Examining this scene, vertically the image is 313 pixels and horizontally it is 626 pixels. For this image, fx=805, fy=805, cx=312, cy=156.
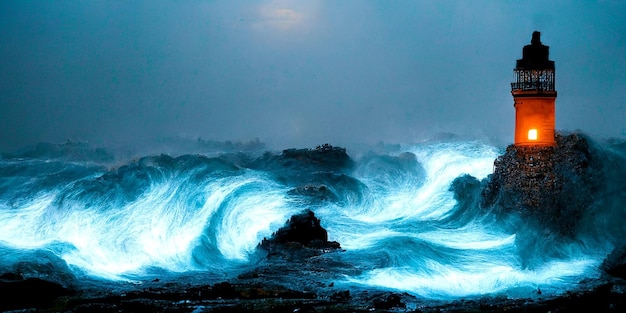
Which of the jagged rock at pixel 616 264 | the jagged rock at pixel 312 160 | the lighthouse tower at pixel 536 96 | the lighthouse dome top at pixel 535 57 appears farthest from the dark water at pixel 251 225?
the jagged rock at pixel 312 160

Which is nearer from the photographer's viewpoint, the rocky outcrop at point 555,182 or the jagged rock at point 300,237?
the jagged rock at point 300,237

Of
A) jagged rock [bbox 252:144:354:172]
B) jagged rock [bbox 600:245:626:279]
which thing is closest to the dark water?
jagged rock [bbox 600:245:626:279]

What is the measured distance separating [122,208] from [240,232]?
129 inches

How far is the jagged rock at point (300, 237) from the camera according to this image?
1825cm

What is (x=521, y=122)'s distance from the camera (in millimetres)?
20469

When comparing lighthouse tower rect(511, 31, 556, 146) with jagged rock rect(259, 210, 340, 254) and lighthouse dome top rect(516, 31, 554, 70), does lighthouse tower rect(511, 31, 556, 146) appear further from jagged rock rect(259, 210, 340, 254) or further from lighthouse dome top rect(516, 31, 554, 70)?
jagged rock rect(259, 210, 340, 254)

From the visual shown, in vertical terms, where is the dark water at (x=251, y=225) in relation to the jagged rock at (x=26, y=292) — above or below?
above

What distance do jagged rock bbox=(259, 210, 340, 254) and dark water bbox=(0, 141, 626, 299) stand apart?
1.93 feet

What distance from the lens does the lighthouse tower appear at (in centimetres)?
2023

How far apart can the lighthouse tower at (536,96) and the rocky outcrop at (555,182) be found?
34 centimetres

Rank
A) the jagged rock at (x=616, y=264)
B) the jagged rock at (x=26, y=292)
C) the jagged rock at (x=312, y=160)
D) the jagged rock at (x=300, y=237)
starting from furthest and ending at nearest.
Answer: the jagged rock at (x=312, y=160), the jagged rock at (x=300, y=237), the jagged rock at (x=616, y=264), the jagged rock at (x=26, y=292)

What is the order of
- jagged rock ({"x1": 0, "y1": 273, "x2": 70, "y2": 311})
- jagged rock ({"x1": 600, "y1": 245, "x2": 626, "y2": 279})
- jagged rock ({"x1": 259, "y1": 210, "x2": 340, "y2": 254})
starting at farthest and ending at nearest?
1. jagged rock ({"x1": 259, "y1": 210, "x2": 340, "y2": 254})
2. jagged rock ({"x1": 600, "y1": 245, "x2": 626, "y2": 279})
3. jagged rock ({"x1": 0, "y1": 273, "x2": 70, "y2": 311})

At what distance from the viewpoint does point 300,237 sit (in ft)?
61.2

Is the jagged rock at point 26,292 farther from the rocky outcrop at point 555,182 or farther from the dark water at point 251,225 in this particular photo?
the rocky outcrop at point 555,182
